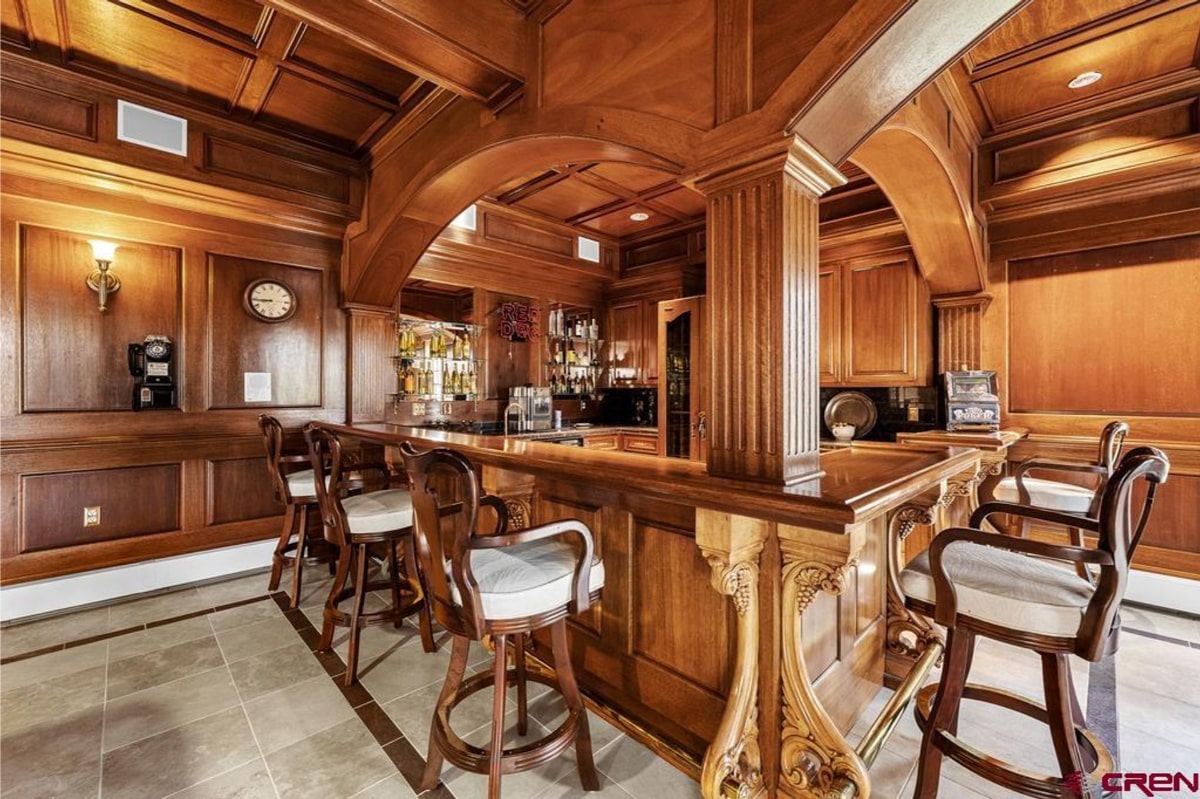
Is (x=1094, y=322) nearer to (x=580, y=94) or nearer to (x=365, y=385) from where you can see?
(x=580, y=94)

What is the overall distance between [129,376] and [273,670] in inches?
92.5

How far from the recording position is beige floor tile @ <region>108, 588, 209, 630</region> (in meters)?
2.97

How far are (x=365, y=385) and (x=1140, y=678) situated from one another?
16.8 ft

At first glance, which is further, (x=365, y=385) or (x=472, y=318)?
(x=472, y=318)

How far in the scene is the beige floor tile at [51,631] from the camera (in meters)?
2.67

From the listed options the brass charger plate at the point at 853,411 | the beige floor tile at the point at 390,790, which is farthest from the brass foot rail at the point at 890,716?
the brass charger plate at the point at 853,411

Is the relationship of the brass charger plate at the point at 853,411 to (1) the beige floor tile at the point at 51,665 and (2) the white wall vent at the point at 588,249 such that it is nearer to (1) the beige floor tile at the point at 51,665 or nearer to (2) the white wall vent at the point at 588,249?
(2) the white wall vent at the point at 588,249

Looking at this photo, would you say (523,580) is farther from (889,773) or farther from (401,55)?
(401,55)

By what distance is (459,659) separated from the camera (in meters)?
1.62

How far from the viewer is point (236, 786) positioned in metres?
1.71

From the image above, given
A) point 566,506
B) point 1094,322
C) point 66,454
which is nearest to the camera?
point 566,506

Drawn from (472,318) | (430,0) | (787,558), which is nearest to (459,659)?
(787,558)

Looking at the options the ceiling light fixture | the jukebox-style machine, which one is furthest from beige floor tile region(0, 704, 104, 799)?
the ceiling light fixture

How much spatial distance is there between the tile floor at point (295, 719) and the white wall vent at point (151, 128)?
118 inches
